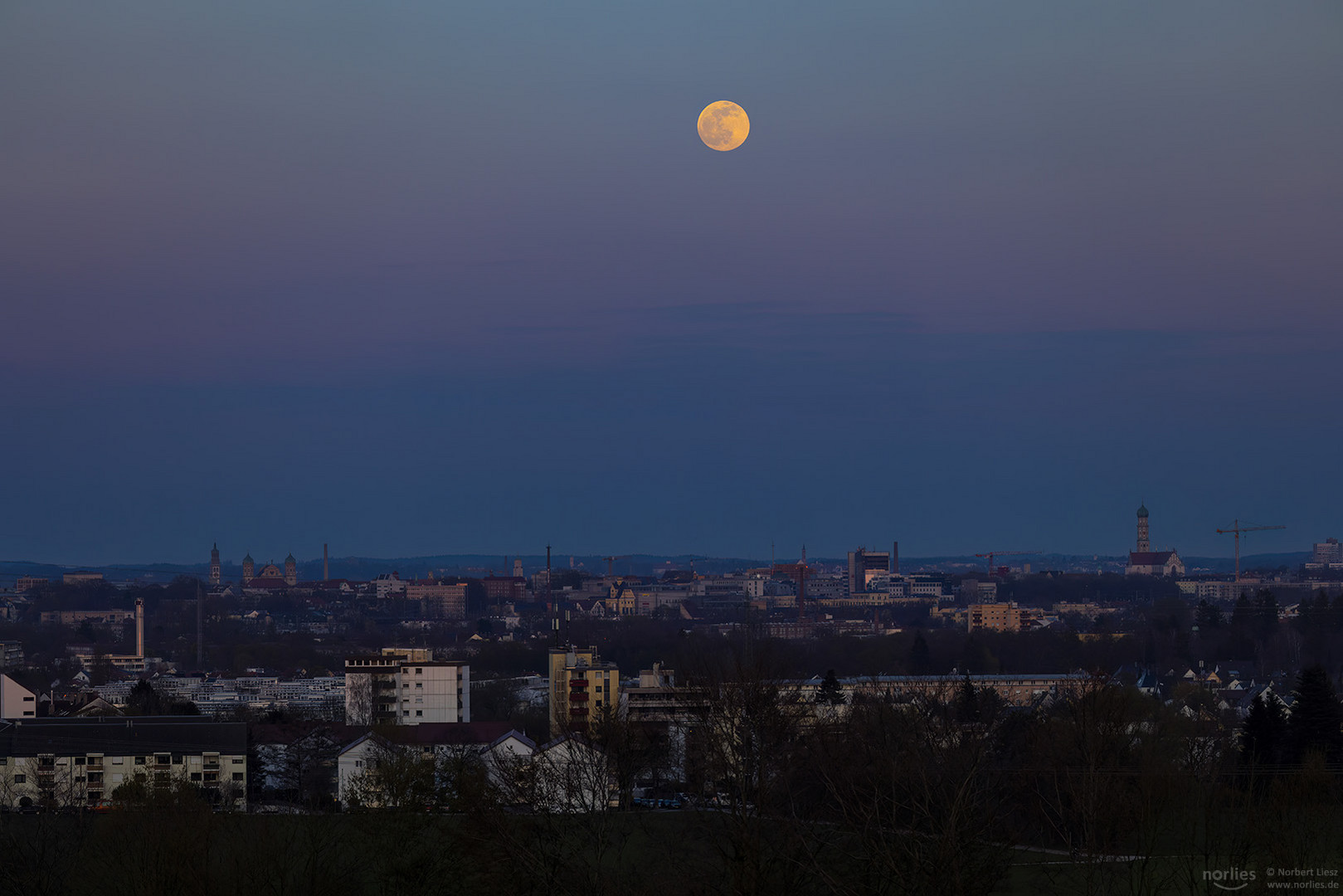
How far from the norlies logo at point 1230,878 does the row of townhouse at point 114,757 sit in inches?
583

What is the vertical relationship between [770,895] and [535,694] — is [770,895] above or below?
above

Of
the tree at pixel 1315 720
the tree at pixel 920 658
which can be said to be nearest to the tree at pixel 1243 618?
the tree at pixel 920 658

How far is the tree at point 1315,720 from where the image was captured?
18.1 metres

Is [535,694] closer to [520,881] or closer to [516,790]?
[516,790]

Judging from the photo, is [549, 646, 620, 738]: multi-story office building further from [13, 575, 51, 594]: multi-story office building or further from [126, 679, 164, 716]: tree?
[13, 575, 51, 594]: multi-story office building

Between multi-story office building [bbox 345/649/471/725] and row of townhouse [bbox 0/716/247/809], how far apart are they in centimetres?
1010

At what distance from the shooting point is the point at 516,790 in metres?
14.1

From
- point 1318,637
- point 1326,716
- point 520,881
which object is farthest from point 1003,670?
point 520,881

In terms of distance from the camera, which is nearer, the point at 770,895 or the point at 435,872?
the point at 770,895

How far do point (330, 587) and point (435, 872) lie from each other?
120 meters

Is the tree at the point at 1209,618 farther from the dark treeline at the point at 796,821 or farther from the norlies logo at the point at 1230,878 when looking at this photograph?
the norlies logo at the point at 1230,878

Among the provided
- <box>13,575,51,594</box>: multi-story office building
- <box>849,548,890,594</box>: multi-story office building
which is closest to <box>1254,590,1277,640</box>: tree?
<box>849,548,890,594</box>: multi-story office building

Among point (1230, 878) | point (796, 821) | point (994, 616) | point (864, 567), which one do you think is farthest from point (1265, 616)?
point (864, 567)

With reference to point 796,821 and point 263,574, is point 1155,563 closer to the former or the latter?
point 263,574
